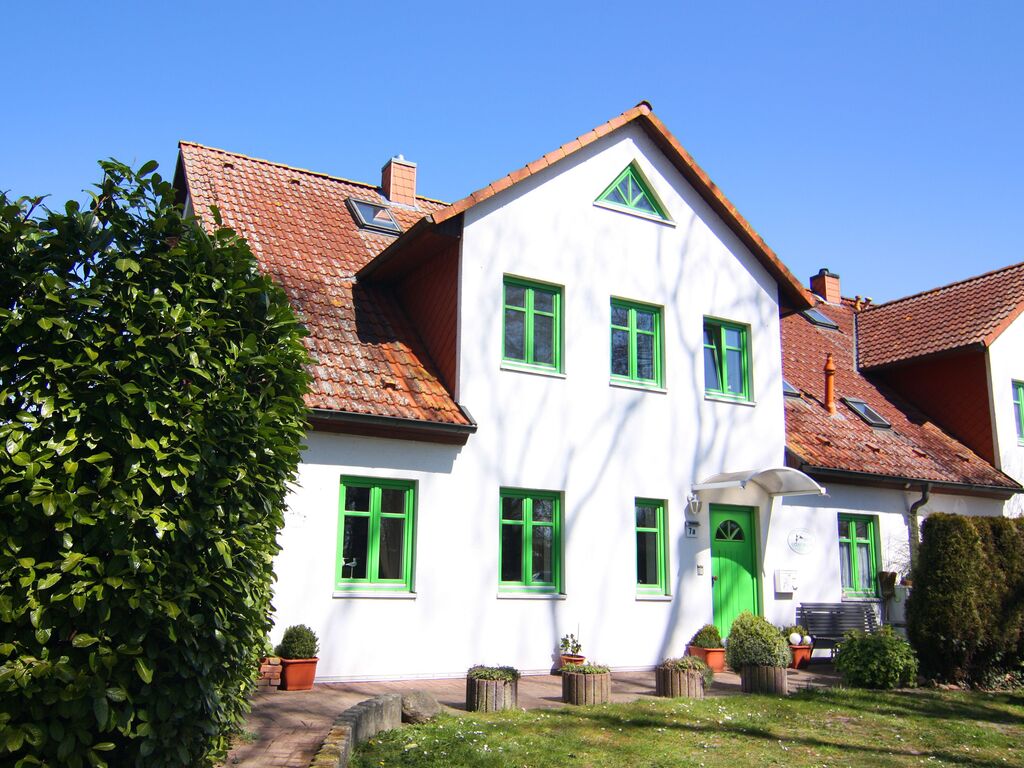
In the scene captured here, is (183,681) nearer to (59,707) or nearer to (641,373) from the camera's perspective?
(59,707)

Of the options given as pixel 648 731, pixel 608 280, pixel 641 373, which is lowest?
pixel 648 731

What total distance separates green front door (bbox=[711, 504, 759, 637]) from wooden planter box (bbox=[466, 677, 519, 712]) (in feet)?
21.4

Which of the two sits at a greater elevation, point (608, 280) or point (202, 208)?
point (202, 208)

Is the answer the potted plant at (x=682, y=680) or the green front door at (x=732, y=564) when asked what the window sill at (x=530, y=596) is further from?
the green front door at (x=732, y=564)

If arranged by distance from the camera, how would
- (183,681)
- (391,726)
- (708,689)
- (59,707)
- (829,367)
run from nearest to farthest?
(59,707) < (183,681) < (391,726) < (708,689) < (829,367)

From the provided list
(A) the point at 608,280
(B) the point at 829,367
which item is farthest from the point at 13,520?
(B) the point at 829,367

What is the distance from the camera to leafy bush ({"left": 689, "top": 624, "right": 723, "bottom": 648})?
47.1 ft

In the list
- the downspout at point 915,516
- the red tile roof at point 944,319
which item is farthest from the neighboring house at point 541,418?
the red tile roof at point 944,319

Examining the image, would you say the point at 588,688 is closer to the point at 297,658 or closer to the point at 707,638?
the point at 297,658

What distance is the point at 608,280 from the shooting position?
15164mm

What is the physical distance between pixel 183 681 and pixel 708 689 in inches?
323

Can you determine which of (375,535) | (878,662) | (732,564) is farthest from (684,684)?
(732,564)

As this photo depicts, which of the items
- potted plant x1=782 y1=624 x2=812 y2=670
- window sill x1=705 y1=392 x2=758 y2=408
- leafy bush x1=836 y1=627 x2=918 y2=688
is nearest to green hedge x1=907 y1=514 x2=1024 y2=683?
leafy bush x1=836 y1=627 x2=918 y2=688

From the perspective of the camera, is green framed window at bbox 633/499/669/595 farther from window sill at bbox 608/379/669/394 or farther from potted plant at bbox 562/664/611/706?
potted plant at bbox 562/664/611/706
